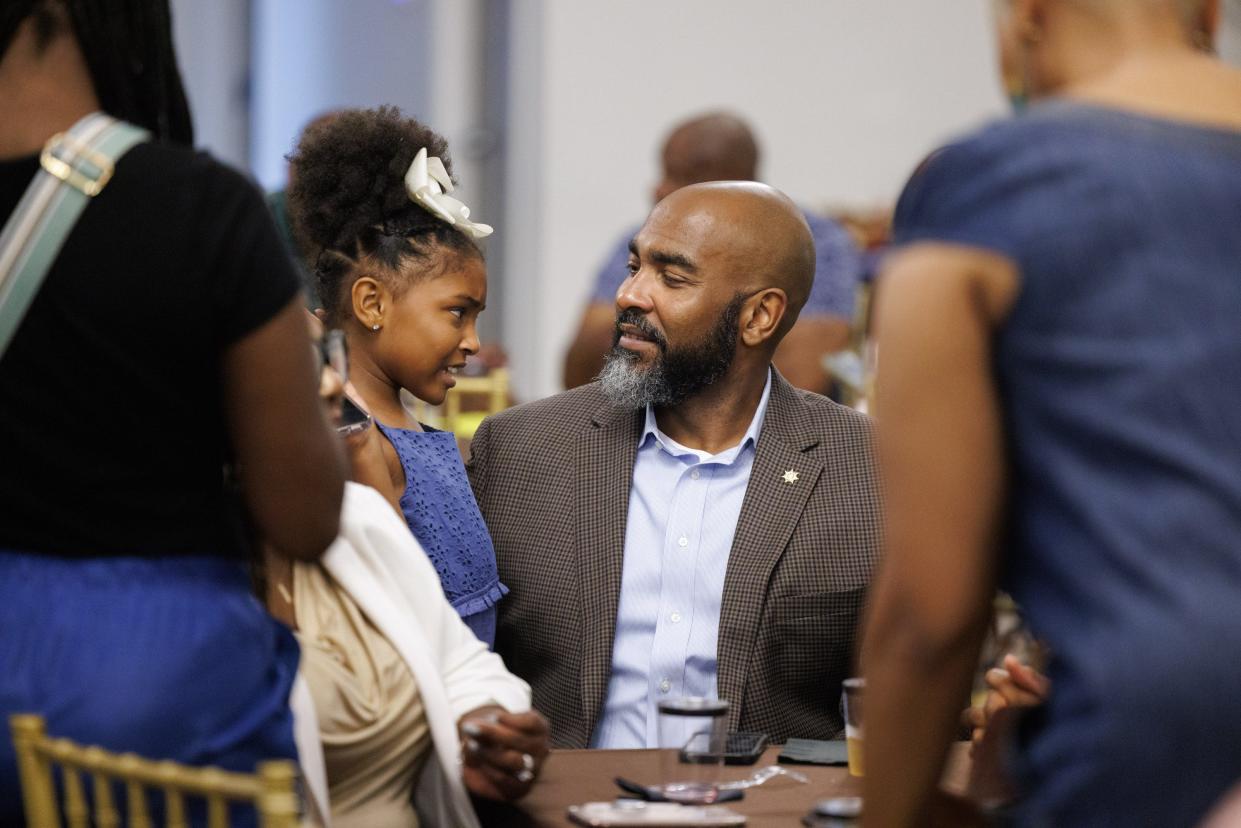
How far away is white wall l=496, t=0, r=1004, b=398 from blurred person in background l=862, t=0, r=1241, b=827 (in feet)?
18.7

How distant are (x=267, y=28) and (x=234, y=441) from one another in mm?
6078

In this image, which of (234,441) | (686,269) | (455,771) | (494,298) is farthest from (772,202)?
(494,298)

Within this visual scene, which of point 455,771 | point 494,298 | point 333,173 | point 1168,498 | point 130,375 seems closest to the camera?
point 1168,498

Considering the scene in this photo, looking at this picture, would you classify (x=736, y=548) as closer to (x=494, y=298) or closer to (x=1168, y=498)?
(x=1168, y=498)

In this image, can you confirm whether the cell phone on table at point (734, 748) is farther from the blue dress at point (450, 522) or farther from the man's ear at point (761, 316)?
the man's ear at point (761, 316)

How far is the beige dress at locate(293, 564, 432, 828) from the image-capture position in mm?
1883

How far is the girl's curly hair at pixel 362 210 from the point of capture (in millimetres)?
2648

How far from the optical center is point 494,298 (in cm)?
720

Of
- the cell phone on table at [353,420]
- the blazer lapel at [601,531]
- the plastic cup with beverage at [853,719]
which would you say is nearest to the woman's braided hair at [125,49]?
the cell phone on table at [353,420]

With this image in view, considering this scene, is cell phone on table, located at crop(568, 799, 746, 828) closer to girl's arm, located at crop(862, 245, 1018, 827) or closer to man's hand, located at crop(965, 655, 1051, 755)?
man's hand, located at crop(965, 655, 1051, 755)

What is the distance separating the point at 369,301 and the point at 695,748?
982 millimetres

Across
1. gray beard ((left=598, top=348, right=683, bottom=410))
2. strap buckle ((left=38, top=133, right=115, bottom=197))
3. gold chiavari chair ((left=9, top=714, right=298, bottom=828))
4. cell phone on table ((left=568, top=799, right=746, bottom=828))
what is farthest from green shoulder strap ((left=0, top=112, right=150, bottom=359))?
gray beard ((left=598, top=348, right=683, bottom=410))

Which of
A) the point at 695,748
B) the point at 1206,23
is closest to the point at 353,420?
the point at 695,748

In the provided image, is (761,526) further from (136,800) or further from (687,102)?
(687,102)
